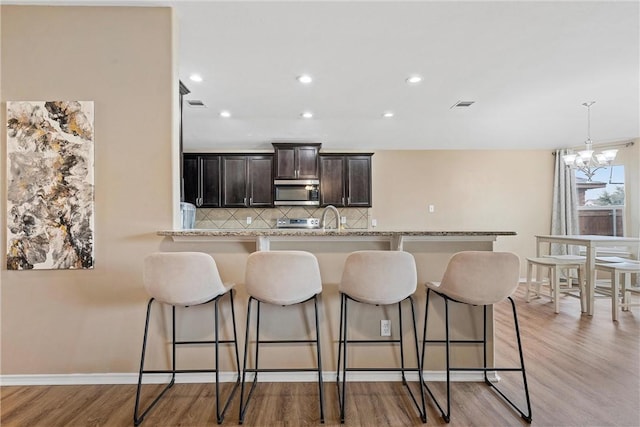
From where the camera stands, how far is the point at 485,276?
1779 millimetres

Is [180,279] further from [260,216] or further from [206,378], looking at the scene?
[260,216]

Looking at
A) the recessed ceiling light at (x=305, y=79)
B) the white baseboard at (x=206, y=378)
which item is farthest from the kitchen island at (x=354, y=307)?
the recessed ceiling light at (x=305, y=79)

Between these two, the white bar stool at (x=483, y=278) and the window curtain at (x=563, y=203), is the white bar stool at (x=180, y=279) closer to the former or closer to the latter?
the white bar stool at (x=483, y=278)

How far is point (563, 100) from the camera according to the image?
12.0ft

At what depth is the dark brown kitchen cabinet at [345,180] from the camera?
500 cm

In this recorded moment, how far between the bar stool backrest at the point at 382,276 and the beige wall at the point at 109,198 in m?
0.40

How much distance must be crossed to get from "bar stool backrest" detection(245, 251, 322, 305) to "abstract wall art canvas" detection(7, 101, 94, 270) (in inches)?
48.1

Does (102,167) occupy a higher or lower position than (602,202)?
higher

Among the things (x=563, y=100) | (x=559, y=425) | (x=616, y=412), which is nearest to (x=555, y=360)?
(x=616, y=412)

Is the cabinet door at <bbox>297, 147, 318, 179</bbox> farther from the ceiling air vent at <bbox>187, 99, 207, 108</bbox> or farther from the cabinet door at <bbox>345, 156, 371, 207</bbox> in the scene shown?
the ceiling air vent at <bbox>187, 99, 207, 108</bbox>

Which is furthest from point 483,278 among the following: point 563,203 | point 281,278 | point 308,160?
point 563,203

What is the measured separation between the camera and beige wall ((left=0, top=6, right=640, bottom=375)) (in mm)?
2131

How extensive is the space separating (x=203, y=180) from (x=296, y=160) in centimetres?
149

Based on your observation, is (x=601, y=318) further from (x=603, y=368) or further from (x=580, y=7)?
(x=580, y=7)
